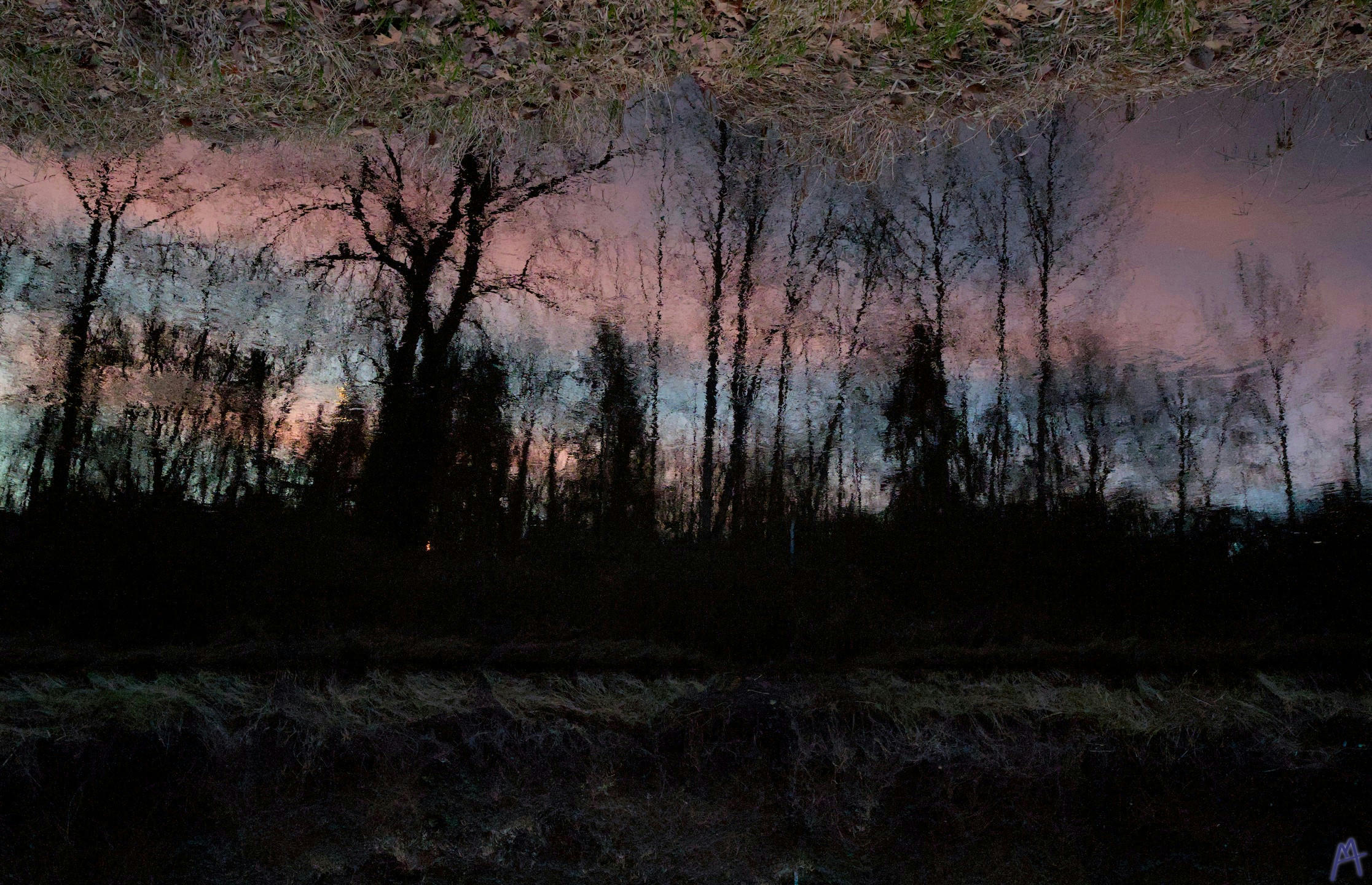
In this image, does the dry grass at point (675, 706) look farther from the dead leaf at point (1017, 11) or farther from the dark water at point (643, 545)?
the dead leaf at point (1017, 11)

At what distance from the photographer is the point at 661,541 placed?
9.18 ft

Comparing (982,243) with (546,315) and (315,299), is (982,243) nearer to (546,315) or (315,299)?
(546,315)

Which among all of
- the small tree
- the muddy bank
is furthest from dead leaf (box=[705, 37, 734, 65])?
the muddy bank

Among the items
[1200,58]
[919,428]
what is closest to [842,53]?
[1200,58]

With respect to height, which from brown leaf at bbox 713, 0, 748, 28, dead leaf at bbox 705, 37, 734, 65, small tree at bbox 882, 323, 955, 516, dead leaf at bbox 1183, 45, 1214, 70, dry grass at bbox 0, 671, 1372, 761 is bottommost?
dry grass at bbox 0, 671, 1372, 761

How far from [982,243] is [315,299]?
3042 millimetres

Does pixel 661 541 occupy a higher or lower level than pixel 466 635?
higher

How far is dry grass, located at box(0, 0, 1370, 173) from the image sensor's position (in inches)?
88.5

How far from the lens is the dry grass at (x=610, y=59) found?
2248 millimetres

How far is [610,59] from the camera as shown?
2527 millimetres

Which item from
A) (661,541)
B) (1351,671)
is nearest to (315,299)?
(661,541)

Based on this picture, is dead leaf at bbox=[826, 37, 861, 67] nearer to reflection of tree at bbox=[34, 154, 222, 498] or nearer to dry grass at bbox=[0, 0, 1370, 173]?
dry grass at bbox=[0, 0, 1370, 173]
